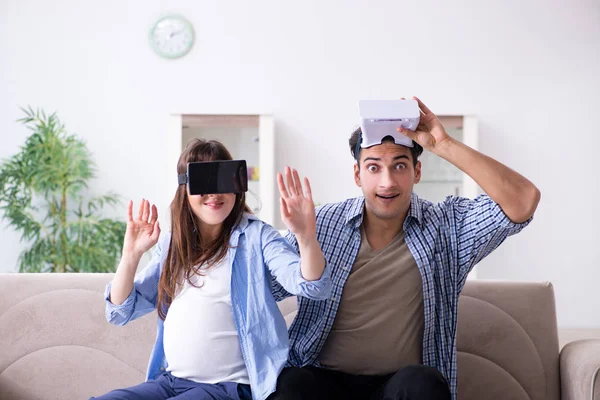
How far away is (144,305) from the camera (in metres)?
1.85

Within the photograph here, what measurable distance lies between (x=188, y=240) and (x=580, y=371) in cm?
111

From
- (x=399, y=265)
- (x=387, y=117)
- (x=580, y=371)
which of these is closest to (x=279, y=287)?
(x=399, y=265)

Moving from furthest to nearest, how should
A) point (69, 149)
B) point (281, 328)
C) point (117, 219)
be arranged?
point (117, 219)
point (69, 149)
point (281, 328)

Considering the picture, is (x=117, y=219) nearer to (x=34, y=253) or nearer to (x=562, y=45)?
(x=34, y=253)

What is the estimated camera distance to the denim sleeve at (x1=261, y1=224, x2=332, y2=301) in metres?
1.60

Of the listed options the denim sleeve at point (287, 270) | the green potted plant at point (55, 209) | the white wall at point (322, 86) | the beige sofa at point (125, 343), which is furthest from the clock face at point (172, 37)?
the denim sleeve at point (287, 270)

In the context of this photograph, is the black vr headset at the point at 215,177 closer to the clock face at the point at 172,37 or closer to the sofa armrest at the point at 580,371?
the sofa armrest at the point at 580,371

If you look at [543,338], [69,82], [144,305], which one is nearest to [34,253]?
[69,82]

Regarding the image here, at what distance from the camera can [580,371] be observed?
1.87m

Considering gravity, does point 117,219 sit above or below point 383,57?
below

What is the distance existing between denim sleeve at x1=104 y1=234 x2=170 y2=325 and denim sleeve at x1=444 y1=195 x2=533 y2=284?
806 millimetres

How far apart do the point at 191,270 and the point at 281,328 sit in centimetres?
28

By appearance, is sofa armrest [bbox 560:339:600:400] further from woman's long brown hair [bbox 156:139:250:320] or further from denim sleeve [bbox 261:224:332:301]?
woman's long brown hair [bbox 156:139:250:320]

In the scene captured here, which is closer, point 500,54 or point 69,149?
point 69,149
